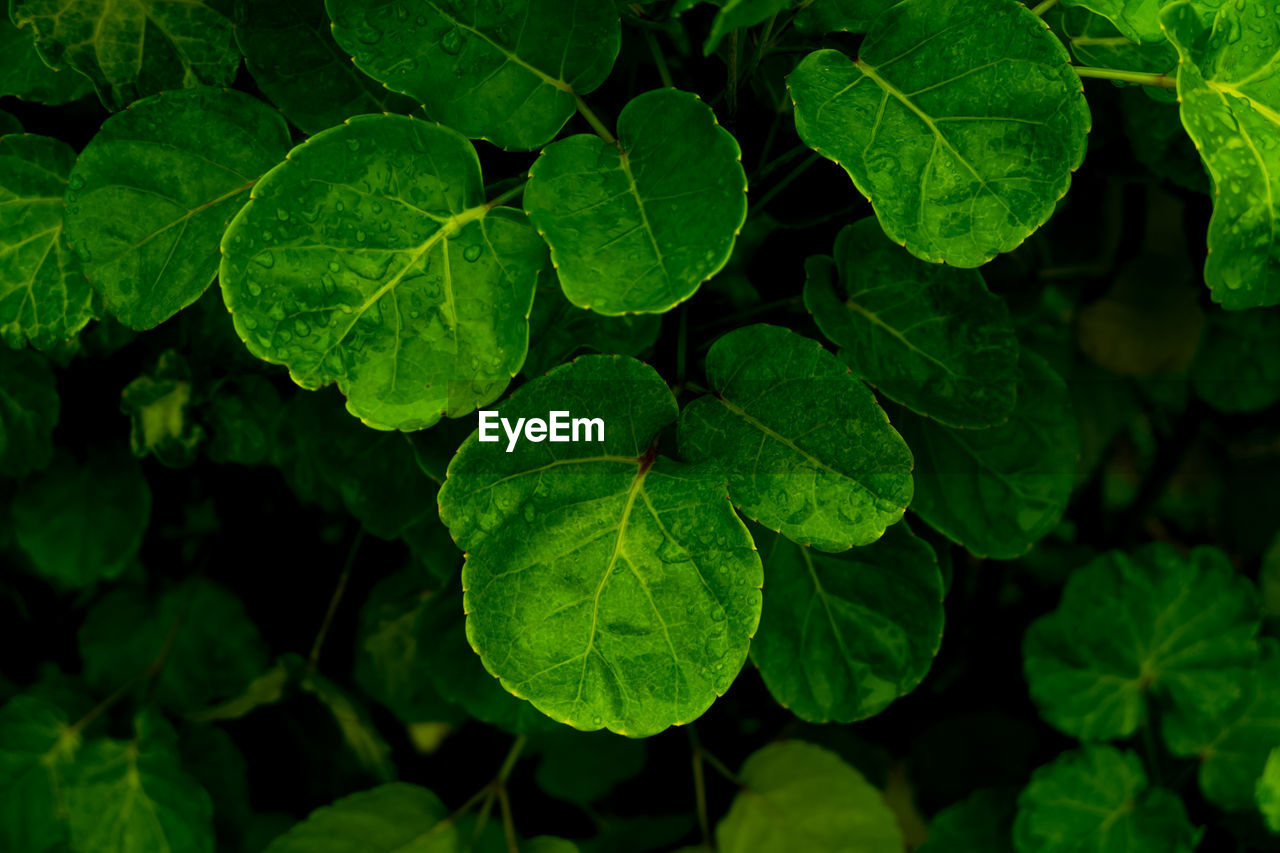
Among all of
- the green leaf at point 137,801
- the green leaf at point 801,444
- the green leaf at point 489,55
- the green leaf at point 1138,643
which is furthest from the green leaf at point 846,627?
the green leaf at point 137,801

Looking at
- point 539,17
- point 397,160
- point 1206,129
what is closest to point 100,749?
point 397,160


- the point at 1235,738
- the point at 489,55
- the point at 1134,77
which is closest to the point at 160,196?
the point at 489,55

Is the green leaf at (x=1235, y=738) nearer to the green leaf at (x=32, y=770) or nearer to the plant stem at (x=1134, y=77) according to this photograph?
the plant stem at (x=1134, y=77)

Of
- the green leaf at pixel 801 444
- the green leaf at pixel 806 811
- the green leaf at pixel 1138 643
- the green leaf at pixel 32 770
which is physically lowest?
the green leaf at pixel 32 770

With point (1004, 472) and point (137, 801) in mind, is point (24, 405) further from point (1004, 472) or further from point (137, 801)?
point (1004, 472)

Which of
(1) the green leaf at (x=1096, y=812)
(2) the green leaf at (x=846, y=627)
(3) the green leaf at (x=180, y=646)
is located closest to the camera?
(2) the green leaf at (x=846, y=627)

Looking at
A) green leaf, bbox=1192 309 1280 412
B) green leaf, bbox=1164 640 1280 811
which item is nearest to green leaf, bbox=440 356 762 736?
green leaf, bbox=1164 640 1280 811
